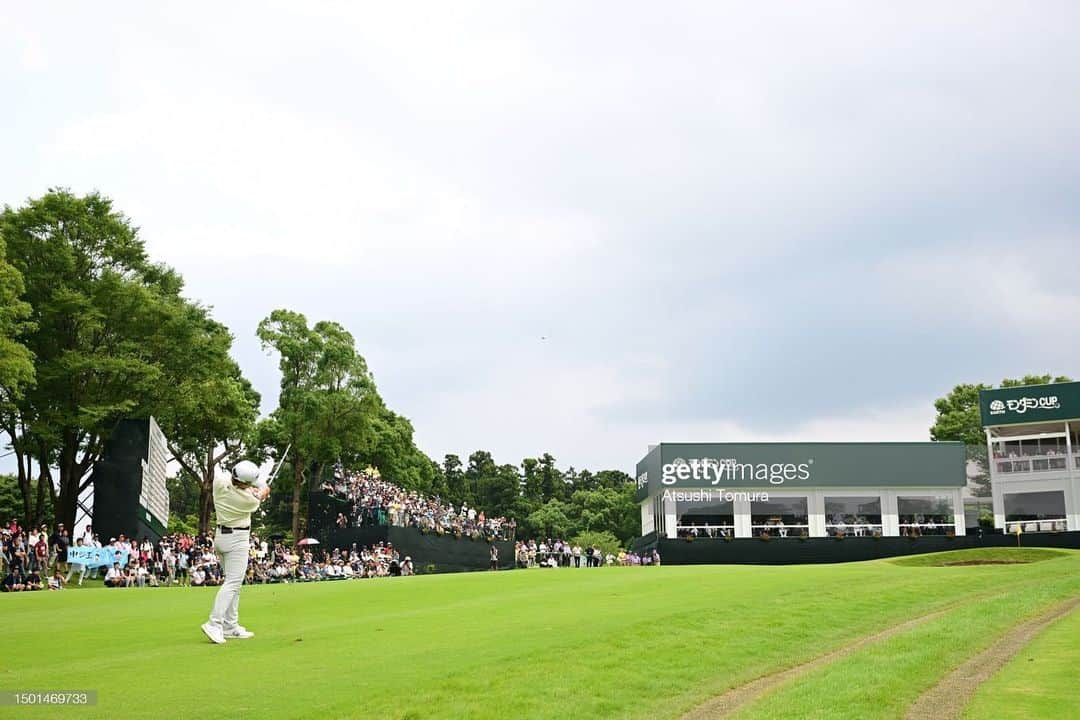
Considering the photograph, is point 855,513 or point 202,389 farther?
point 855,513

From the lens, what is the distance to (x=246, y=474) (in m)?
12.5

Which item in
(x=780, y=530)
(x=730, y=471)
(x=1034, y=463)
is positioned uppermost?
(x=1034, y=463)

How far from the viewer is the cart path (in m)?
10.7

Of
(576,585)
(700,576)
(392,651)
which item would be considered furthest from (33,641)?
(700,576)

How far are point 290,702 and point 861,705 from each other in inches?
243

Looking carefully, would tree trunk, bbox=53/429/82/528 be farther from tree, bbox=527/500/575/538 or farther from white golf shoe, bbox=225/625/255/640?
tree, bbox=527/500/575/538

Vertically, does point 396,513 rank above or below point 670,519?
above

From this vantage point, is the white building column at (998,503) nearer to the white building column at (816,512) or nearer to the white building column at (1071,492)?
Answer: the white building column at (1071,492)

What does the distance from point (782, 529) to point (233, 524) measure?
176 ft

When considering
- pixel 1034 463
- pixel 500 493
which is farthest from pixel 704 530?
pixel 500 493

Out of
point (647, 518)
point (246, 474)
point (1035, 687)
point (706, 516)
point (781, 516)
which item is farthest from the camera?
point (647, 518)

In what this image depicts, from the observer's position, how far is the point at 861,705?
35.9ft

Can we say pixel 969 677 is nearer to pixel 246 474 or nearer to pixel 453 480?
pixel 246 474

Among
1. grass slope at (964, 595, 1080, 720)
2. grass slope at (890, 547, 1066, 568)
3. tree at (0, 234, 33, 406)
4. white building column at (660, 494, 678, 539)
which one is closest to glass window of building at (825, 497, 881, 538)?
white building column at (660, 494, 678, 539)
